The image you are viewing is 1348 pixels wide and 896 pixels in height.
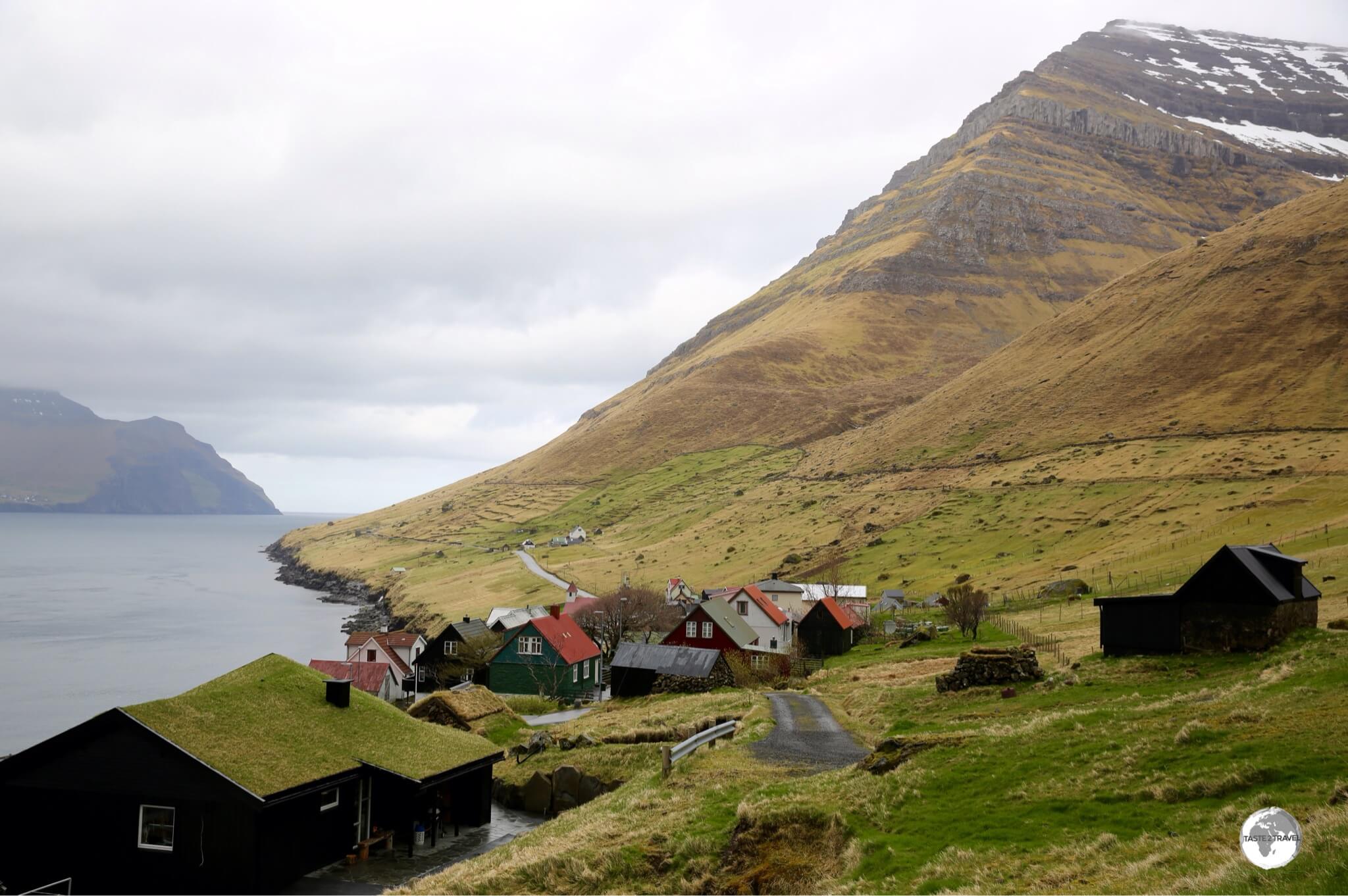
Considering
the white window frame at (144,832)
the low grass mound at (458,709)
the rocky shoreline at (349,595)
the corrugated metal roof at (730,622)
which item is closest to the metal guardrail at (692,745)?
the white window frame at (144,832)

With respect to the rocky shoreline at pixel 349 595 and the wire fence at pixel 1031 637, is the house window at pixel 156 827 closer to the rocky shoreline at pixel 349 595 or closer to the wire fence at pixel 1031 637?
the wire fence at pixel 1031 637

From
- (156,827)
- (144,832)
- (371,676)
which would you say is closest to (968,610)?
(371,676)

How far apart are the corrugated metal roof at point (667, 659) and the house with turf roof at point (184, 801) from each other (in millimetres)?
26991

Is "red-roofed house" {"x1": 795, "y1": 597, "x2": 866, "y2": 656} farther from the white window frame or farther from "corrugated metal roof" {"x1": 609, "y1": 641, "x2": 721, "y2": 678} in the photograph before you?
the white window frame

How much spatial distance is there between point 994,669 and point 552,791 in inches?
666

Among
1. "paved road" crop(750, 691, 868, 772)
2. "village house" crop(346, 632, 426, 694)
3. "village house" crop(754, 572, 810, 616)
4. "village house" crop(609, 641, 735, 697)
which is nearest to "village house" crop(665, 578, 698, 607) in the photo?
"village house" crop(754, 572, 810, 616)

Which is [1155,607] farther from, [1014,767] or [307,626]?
[307,626]

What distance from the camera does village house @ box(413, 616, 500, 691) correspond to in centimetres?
6831

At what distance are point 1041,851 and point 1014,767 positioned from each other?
4594 mm

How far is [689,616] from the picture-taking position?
6456 cm

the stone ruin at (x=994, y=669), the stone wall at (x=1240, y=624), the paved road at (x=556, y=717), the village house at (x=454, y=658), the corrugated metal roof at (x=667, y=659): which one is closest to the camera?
the stone wall at (x=1240, y=624)

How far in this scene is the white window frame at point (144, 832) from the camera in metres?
23.3

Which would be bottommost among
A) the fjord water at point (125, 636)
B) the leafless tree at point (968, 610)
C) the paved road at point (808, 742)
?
the fjord water at point (125, 636)

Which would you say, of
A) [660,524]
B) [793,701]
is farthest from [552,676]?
[660,524]
